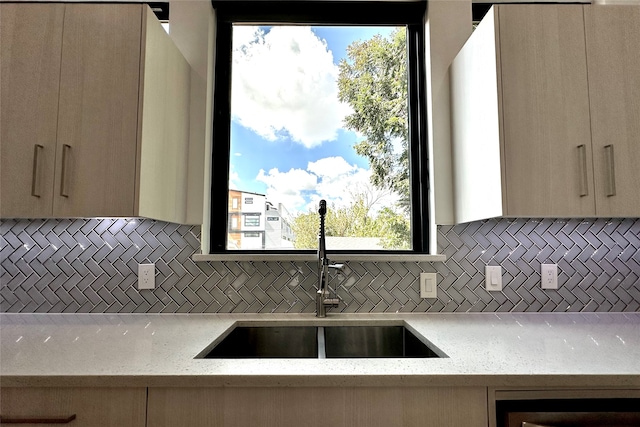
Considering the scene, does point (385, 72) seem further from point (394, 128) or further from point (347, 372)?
point (347, 372)

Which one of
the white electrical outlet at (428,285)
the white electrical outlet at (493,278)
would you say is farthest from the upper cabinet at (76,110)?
the white electrical outlet at (493,278)

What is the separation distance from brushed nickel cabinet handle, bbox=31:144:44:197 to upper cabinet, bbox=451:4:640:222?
1711 millimetres

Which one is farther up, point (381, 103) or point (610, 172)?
point (381, 103)

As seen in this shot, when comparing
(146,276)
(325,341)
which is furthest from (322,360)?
(146,276)

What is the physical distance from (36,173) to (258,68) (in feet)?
3.68

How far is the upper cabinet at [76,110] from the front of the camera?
1360mm

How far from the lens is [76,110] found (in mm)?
1380

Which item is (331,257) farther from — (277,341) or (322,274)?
(277,341)

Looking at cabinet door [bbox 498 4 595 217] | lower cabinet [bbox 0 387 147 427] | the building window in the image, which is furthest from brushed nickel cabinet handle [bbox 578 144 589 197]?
lower cabinet [bbox 0 387 147 427]

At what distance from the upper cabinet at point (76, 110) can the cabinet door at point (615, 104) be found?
67.7 inches

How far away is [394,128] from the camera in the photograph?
1936mm

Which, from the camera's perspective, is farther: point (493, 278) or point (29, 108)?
point (493, 278)

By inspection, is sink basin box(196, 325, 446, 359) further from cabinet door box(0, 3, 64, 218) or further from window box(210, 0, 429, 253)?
cabinet door box(0, 3, 64, 218)

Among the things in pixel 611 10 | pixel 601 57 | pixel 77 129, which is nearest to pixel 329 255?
pixel 77 129
